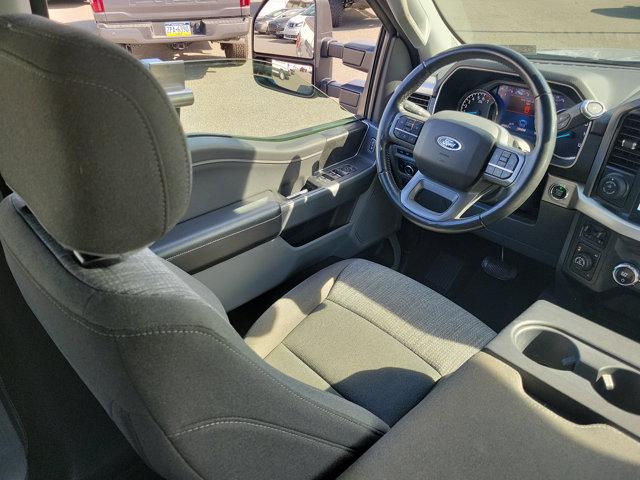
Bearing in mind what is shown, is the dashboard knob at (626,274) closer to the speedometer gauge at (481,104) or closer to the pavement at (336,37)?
the speedometer gauge at (481,104)

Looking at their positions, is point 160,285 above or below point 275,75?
above

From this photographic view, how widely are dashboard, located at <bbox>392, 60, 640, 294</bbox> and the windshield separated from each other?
17 centimetres

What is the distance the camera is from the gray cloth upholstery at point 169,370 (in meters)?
0.69

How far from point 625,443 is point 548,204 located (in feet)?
3.55

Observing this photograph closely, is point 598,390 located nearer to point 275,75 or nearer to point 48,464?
point 48,464

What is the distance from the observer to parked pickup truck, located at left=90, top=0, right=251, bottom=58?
4.41m

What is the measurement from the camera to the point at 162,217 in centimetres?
66

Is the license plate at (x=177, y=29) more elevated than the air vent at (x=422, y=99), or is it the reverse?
the air vent at (x=422, y=99)

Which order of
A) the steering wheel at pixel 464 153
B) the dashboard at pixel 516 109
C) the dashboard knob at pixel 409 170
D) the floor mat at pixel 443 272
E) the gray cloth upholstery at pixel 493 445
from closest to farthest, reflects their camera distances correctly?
the gray cloth upholstery at pixel 493 445 → the steering wheel at pixel 464 153 → the dashboard at pixel 516 109 → the dashboard knob at pixel 409 170 → the floor mat at pixel 443 272

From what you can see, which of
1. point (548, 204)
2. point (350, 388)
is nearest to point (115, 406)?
point (350, 388)

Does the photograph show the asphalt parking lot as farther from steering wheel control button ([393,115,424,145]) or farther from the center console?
the center console

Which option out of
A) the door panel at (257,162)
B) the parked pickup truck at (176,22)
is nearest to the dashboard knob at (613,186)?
the door panel at (257,162)

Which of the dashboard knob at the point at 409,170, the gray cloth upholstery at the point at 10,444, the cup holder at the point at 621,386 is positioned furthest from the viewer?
the dashboard knob at the point at 409,170

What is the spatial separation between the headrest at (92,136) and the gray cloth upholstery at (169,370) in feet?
0.28
